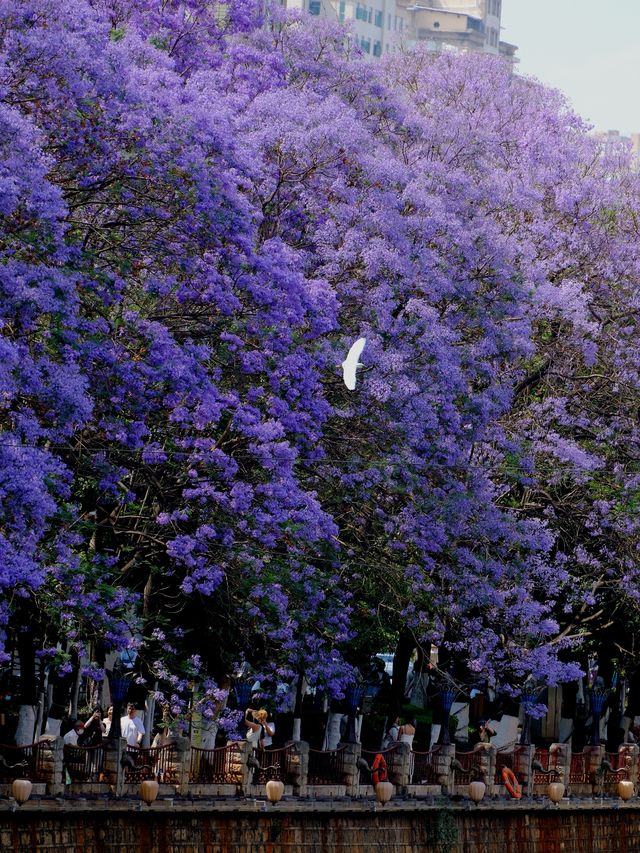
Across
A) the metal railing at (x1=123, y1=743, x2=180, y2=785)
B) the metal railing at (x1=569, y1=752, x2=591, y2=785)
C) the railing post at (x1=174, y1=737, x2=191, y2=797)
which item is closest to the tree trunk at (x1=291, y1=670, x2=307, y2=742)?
the metal railing at (x1=569, y1=752, x2=591, y2=785)

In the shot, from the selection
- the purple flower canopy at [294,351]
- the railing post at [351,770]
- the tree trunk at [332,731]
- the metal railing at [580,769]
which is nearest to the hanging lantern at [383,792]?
the railing post at [351,770]

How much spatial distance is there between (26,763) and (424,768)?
10.6 meters

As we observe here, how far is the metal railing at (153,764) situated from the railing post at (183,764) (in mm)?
34

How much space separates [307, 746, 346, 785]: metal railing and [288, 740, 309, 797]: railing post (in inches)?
21.2

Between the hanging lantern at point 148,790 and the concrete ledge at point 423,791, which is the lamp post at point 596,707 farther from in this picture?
the hanging lantern at point 148,790

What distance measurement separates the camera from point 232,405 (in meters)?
27.3

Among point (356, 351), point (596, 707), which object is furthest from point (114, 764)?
point (596, 707)

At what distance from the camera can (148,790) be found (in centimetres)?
2694

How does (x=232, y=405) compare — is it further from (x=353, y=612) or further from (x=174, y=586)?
(x=353, y=612)

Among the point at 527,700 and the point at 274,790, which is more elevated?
the point at 527,700

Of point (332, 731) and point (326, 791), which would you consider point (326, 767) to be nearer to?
point (326, 791)

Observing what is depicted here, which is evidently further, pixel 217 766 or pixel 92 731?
pixel 92 731

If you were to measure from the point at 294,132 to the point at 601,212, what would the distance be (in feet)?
37.1

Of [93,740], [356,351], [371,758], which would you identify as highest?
[356,351]
